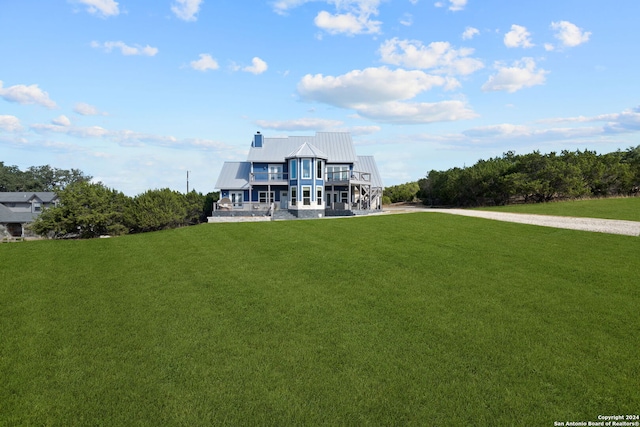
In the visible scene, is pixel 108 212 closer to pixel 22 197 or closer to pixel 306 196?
pixel 306 196

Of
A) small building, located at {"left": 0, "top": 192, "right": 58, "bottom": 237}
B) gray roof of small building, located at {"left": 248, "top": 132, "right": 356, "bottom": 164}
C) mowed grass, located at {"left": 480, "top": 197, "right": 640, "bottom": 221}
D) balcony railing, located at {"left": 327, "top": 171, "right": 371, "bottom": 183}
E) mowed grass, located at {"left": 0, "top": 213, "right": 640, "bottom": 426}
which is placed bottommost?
mowed grass, located at {"left": 0, "top": 213, "right": 640, "bottom": 426}

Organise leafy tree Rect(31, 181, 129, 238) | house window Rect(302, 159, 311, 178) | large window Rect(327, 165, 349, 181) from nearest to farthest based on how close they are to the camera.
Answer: leafy tree Rect(31, 181, 129, 238)
house window Rect(302, 159, 311, 178)
large window Rect(327, 165, 349, 181)

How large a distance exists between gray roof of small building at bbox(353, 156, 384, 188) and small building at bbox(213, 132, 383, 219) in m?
0.12

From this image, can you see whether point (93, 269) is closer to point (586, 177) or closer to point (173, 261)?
point (173, 261)

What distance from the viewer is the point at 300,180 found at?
3506cm

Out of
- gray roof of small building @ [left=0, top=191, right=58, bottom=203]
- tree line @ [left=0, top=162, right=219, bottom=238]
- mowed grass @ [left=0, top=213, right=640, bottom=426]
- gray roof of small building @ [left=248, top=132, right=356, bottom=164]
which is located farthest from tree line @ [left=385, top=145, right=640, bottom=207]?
gray roof of small building @ [left=0, top=191, right=58, bottom=203]

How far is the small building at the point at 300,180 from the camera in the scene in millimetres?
34688

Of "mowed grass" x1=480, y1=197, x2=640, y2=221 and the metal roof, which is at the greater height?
the metal roof

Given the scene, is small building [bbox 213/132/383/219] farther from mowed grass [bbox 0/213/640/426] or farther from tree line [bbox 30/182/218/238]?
mowed grass [bbox 0/213/640/426]

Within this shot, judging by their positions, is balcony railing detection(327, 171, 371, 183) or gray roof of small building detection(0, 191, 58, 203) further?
gray roof of small building detection(0, 191, 58, 203)

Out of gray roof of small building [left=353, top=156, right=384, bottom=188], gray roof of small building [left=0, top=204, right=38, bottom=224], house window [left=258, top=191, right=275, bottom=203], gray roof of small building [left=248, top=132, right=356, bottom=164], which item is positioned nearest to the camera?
house window [left=258, top=191, right=275, bottom=203]

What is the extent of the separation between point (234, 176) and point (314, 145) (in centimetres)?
945

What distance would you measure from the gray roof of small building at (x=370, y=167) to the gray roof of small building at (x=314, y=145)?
2338 mm

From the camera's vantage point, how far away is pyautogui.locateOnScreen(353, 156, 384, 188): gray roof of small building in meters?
43.0
